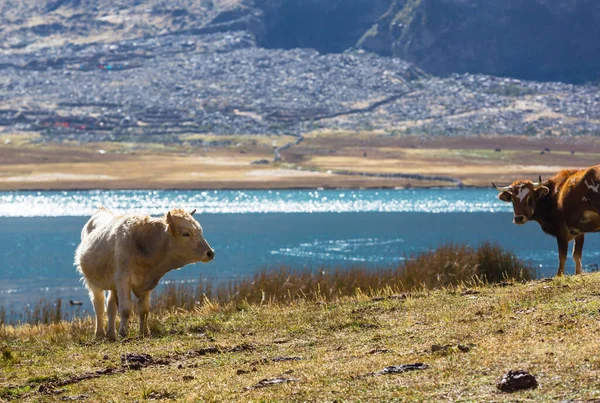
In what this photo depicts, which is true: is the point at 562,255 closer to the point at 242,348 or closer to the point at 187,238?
the point at 187,238

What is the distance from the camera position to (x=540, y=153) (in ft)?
512

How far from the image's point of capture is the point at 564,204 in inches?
730

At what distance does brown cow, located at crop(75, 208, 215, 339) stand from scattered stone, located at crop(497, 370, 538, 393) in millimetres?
6685

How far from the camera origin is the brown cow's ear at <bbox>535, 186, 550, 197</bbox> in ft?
61.7

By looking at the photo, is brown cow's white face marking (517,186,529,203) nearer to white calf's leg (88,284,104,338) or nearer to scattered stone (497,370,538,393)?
white calf's leg (88,284,104,338)

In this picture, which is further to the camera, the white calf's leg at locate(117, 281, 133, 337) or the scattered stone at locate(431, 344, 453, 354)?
the white calf's leg at locate(117, 281, 133, 337)

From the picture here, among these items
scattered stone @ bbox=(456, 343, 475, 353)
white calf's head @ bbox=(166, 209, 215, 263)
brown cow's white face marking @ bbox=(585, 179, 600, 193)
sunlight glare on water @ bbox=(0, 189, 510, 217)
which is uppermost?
brown cow's white face marking @ bbox=(585, 179, 600, 193)

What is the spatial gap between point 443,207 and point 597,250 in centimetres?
4274

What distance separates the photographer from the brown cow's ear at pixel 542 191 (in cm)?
1880

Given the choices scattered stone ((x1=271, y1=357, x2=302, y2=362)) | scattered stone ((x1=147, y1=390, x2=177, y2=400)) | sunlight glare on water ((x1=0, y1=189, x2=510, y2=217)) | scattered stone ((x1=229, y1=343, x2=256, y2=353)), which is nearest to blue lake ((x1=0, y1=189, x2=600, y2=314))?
sunlight glare on water ((x1=0, y1=189, x2=510, y2=217))

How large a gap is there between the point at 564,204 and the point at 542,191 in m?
0.48

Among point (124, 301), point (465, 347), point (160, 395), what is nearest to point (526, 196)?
point (124, 301)

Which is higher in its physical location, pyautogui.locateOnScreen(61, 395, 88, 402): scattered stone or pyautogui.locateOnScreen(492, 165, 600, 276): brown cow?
pyautogui.locateOnScreen(492, 165, 600, 276): brown cow

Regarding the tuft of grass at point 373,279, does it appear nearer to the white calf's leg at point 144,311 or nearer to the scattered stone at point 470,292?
the scattered stone at point 470,292
